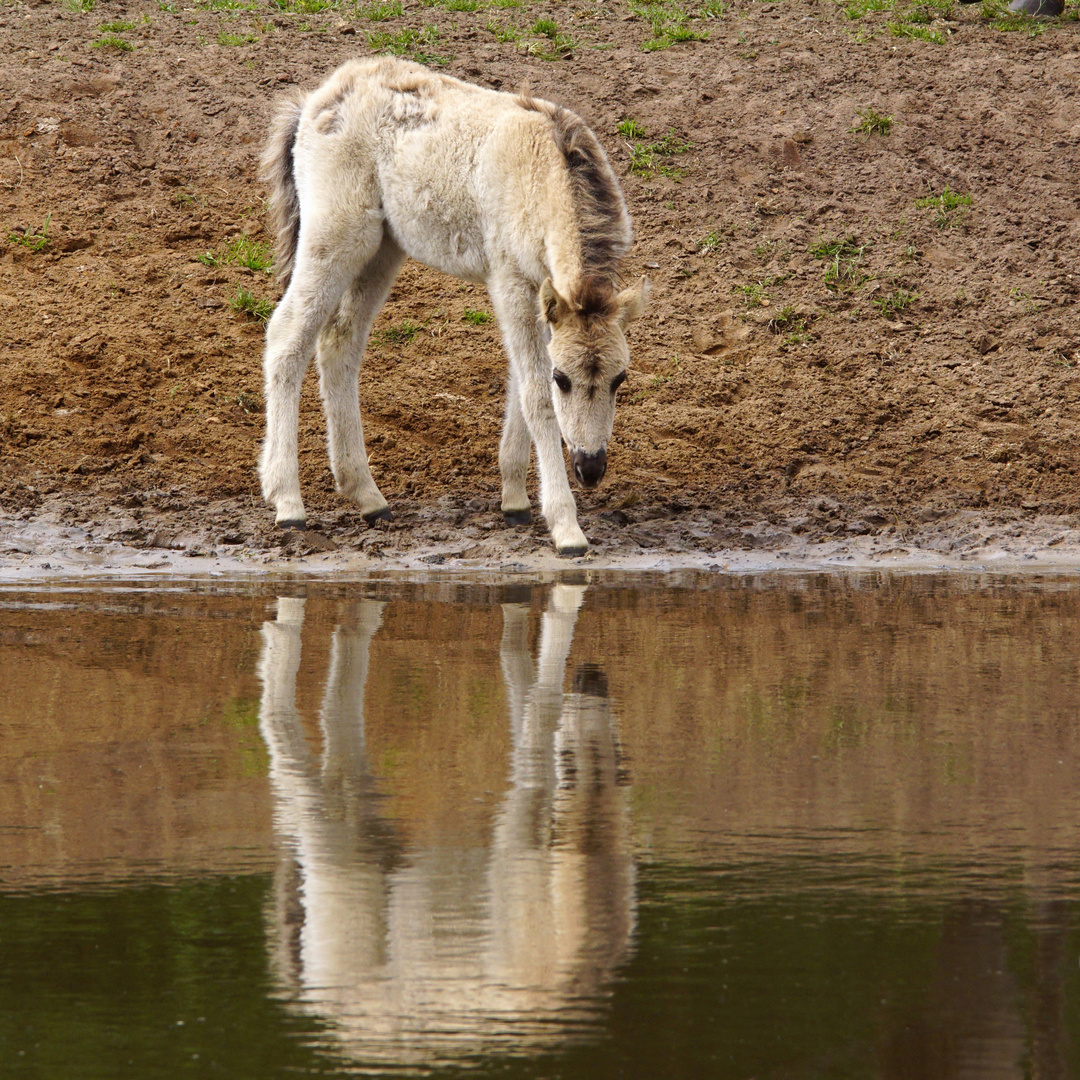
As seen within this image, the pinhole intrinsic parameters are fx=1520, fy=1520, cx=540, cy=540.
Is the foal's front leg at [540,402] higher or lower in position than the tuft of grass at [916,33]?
lower

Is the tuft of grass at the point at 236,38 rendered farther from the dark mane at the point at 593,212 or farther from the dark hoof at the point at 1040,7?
the dark hoof at the point at 1040,7

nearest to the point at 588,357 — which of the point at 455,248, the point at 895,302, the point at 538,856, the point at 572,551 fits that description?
the point at 572,551

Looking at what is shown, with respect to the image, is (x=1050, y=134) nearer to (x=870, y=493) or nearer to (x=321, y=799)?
(x=870, y=493)

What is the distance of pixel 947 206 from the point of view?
1312cm

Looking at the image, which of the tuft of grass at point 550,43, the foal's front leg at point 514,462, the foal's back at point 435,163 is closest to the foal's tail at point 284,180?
the foal's back at point 435,163

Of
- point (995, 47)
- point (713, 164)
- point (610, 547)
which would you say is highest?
point (995, 47)

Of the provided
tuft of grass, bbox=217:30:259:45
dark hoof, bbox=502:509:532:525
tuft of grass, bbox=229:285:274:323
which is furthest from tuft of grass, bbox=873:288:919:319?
tuft of grass, bbox=217:30:259:45

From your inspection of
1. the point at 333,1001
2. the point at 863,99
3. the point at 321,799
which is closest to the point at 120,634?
the point at 321,799

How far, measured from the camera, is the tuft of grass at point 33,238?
12.5m

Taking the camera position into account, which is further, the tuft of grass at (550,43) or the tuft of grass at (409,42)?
the tuft of grass at (550,43)

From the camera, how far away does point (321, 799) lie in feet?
13.4

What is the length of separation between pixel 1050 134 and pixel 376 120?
7.23m

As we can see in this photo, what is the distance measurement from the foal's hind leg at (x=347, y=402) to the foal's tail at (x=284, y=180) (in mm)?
647

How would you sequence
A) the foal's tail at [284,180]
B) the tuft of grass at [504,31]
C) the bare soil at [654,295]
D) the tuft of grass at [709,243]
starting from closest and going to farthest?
the bare soil at [654,295]
the foal's tail at [284,180]
the tuft of grass at [709,243]
the tuft of grass at [504,31]
